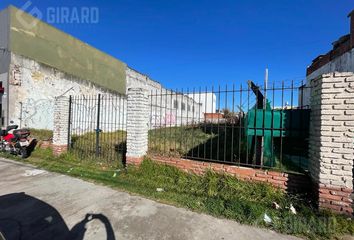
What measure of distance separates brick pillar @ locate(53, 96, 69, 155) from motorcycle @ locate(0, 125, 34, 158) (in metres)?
1.19

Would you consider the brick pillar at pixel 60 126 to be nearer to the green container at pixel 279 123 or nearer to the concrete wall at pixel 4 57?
the concrete wall at pixel 4 57

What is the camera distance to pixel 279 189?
3.99 metres

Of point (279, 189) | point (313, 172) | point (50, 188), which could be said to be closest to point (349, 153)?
point (313, 172)

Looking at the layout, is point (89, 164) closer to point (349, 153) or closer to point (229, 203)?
point (229, 203)

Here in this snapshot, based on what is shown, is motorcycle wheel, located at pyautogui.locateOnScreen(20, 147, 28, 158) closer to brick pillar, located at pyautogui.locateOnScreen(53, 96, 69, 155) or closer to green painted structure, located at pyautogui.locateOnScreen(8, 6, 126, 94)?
brick pillar, located at pyautogui.locateOnScreen(53, 96, 69, 155)

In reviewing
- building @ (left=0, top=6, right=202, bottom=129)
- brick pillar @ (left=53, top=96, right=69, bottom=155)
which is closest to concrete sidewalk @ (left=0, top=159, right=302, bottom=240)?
brick pillar @ (left=53, top=96, right=69, bottom=155)

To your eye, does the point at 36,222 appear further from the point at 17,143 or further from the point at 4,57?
the point at 4,57

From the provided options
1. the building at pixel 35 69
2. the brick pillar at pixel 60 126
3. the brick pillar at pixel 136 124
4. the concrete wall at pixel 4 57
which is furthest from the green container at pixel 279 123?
the concrete wall at pixel 4 57

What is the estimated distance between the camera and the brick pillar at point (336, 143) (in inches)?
129

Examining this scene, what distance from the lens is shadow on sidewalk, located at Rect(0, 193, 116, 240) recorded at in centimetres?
284

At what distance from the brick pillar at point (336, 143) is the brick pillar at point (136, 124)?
390 cm

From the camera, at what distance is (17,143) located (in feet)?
24.7

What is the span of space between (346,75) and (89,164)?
22.0 ft

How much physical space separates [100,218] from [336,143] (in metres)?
3.94
